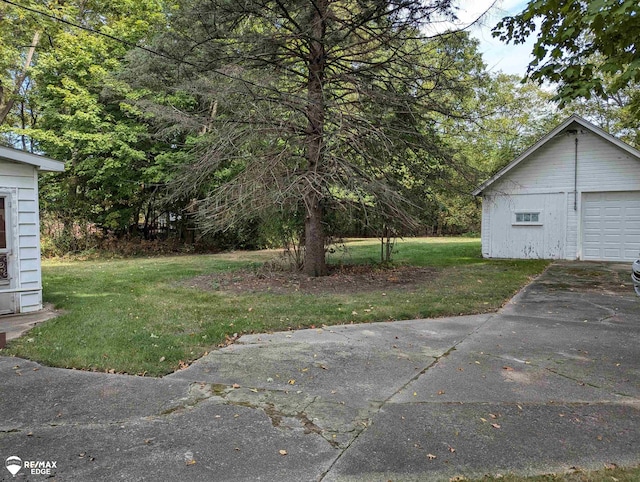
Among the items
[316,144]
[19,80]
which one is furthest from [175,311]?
[19,80]

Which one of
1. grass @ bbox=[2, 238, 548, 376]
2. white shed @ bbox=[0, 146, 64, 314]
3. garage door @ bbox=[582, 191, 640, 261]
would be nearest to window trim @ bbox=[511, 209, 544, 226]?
garage door @ bbox=[582, 191, 640, 261]

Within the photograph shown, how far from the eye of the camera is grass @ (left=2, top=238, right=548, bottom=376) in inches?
182

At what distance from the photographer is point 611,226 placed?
13141mm

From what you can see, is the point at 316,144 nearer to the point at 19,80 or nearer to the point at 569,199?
the point at 569,199

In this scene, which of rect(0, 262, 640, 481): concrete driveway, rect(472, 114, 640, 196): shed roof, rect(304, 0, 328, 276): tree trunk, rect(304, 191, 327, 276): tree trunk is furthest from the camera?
rect(472, 114, 640, 196): shed roof

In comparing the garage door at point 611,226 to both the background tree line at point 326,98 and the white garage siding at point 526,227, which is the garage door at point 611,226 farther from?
the background tree line at point 326,98

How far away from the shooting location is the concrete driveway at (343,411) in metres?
2.57

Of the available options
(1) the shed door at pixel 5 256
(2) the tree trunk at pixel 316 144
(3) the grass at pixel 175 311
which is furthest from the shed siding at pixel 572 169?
(1) the shed door at pixel 5 256

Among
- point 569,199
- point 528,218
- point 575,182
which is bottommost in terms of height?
point 528,218

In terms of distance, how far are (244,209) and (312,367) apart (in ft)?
14.1

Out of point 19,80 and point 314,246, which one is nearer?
point 314,246

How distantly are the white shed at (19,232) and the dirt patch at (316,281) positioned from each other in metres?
3.05

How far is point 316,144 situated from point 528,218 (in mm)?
9143

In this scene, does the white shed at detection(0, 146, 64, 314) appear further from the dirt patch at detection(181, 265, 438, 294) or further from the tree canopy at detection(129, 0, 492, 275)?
the dirt patch at detection(181, 265, 438, 294)
